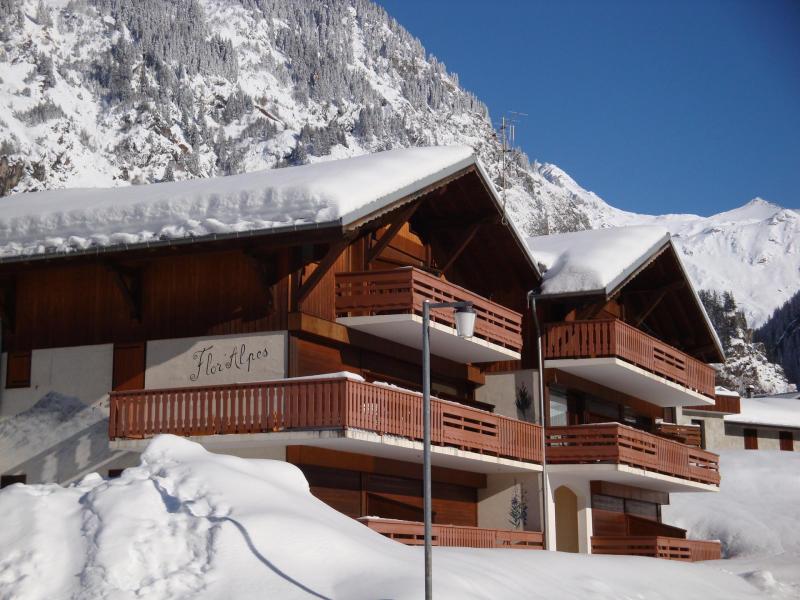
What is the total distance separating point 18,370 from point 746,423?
49293 mm

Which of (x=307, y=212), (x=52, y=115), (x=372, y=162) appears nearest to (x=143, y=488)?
(x=307, y=212)

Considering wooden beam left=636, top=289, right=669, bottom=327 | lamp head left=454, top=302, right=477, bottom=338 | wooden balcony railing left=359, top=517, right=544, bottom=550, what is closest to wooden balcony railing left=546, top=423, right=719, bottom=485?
wooden balcony railing left=359, top=517, right=544, bottom=550

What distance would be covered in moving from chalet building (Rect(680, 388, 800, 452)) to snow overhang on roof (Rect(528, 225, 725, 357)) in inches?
1158

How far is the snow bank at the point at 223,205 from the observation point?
23.3 metres

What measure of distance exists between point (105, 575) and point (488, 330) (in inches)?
581

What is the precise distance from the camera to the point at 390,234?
89.7ft

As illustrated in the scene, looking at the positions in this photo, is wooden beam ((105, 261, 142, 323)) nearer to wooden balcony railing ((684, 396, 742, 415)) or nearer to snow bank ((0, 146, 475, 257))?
snow bank ((0, 146, 475, 257))

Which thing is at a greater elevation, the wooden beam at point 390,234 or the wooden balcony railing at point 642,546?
the wooden beam at point 390,234

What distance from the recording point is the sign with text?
24344mm

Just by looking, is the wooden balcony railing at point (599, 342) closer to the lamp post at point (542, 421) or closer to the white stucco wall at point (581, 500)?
the lamp post at point (542, 421)

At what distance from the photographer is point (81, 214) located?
25.3 m

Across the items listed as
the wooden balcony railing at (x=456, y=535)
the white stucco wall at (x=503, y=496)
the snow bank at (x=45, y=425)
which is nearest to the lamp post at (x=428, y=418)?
the wooden balcony railing at (x=456, y=535)

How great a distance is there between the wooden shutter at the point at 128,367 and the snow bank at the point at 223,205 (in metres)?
2.48

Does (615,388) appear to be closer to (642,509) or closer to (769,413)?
(642,509)
